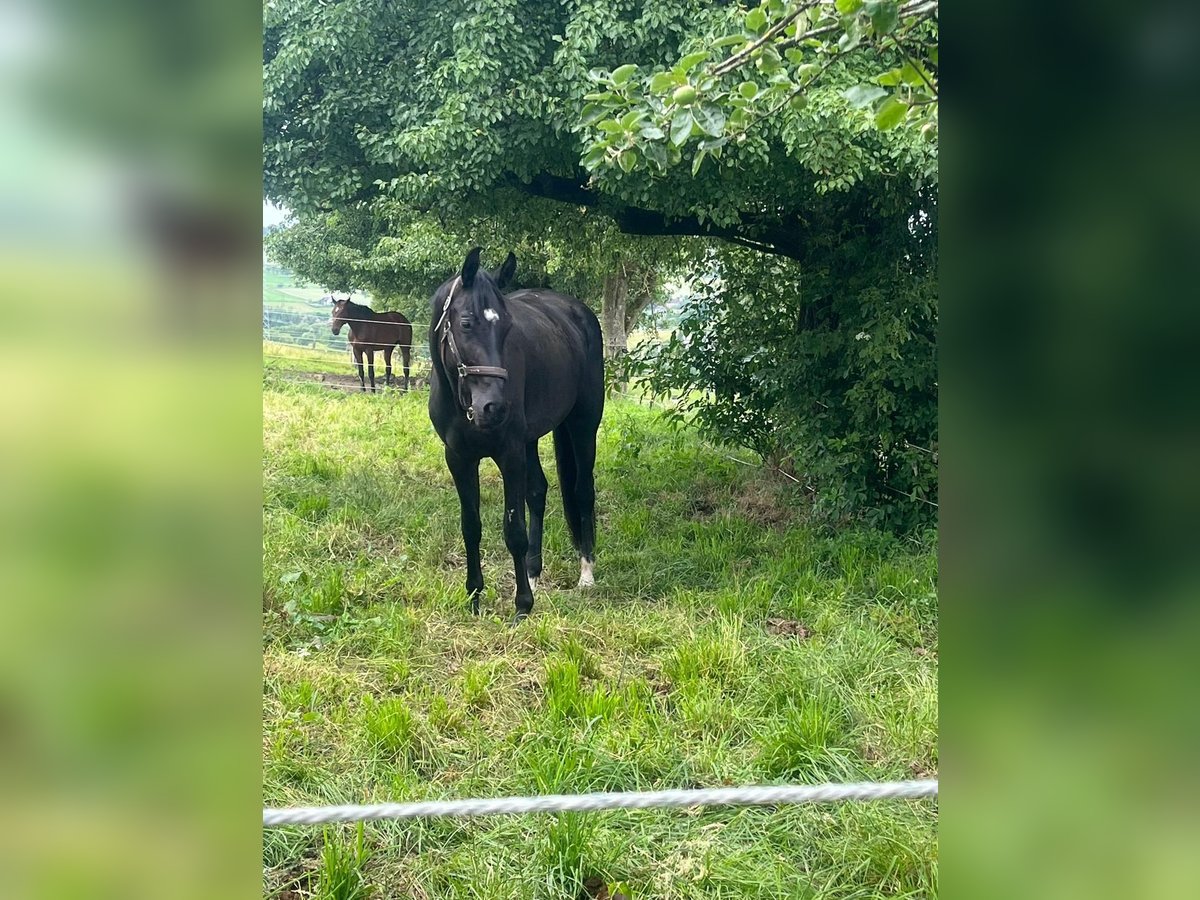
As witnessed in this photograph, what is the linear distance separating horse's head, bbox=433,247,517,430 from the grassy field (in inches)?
41.4

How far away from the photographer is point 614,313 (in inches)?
440

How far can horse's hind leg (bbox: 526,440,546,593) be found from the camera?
4.85 meters

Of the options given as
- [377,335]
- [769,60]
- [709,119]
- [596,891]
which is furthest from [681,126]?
[377,335]

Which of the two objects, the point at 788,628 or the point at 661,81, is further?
the point at 788,628

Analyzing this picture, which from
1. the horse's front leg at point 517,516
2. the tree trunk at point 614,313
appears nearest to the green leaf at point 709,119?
the horse's front leg at point 517,516

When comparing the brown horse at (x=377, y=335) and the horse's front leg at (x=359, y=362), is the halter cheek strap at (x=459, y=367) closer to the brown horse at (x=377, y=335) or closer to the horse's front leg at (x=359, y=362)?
the brown horse at (x=377, y=335)

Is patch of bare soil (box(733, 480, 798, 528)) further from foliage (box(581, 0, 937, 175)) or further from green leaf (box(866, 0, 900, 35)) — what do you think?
green leaf (box(866, 0, 900, 35))

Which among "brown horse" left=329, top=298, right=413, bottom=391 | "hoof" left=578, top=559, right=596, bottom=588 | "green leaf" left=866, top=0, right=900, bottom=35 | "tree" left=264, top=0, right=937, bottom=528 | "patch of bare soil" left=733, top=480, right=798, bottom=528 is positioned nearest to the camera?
"green leaf" left=866, top=0, right=900, bottom=35

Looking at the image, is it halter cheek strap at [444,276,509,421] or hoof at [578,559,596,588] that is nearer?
halter cheek strap at [444,276,509,421]

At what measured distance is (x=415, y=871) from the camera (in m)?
2.13

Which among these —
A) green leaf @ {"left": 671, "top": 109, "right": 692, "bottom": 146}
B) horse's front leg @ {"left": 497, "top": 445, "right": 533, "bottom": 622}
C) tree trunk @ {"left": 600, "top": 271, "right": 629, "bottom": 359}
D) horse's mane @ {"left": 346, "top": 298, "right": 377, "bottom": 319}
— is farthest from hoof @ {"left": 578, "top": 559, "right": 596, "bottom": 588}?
horse's mane @ {"left": 346, "top": 298, "right": 377, "bottom": 319}

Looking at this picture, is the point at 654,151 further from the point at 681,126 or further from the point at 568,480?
the point at 568,480

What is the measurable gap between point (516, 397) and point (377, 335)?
7731 mm

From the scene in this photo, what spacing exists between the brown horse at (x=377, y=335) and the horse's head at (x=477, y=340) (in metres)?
7.22
